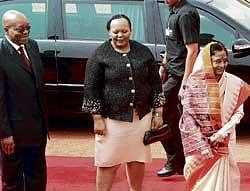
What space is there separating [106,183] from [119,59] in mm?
967

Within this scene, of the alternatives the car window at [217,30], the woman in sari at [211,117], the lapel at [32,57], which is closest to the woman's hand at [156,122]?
the woman in sari at [211,117]

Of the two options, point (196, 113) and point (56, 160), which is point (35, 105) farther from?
point (56, 160)

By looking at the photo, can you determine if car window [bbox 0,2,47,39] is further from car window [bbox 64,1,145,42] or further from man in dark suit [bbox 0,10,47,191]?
man in dark suit [bbox 0,10,47,191]

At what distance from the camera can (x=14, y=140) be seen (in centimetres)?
582

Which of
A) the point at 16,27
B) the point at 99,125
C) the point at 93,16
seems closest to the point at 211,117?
the point at 99,125

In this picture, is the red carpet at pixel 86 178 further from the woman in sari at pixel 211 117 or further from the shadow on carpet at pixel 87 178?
the woman in sari at pixel 211 117

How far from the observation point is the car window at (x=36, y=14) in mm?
9500

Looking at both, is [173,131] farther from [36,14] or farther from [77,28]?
[36,14]

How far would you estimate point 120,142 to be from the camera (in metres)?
5.96

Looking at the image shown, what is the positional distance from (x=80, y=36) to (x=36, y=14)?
0.58 metres

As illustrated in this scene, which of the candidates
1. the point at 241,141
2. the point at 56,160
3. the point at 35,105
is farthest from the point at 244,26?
the point at 35,105

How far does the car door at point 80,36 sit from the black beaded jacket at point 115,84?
3350mm

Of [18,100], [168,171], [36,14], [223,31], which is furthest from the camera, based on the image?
[36,14]

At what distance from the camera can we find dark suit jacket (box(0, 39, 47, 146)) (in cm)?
571
